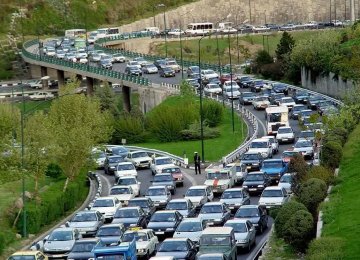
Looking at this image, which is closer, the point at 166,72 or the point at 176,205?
the point at 176,205

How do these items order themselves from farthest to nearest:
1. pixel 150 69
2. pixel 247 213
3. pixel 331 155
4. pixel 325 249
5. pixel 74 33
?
pixel 74 33
pixel 150 69
pixel 331 155
pixel 247 213
pixel 325 249

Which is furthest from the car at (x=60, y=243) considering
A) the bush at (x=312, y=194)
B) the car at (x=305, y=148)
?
the car at (x=305, y=148)

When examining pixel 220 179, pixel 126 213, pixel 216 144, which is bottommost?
pixel 216 144

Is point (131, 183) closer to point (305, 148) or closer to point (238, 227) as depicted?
point (305, 148)

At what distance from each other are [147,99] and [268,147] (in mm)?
36728

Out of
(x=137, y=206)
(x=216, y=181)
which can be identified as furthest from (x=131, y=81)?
(x=137, y=206)

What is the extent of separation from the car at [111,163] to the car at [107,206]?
14130 millimetres

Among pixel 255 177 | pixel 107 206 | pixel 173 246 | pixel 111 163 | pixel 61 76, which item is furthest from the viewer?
pixel 61 76

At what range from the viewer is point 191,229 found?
4478 cm

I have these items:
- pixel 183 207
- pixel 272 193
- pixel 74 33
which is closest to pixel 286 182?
pixel 272 193

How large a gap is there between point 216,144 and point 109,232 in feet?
105

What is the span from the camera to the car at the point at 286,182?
52.7m

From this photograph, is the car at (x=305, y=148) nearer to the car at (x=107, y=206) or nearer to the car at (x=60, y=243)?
the car at (x=107, y=206)

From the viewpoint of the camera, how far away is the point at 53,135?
60.4m
